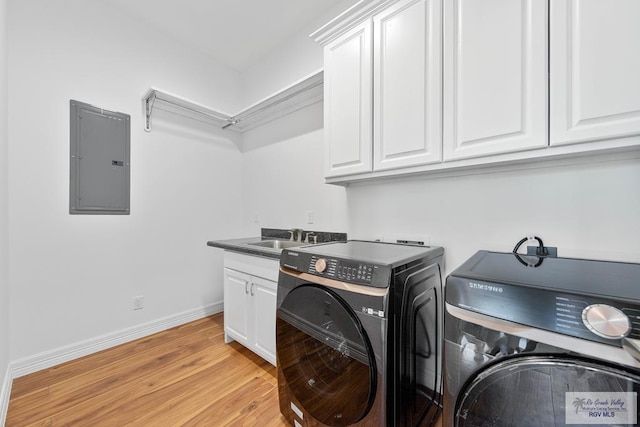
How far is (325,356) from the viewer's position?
120cm

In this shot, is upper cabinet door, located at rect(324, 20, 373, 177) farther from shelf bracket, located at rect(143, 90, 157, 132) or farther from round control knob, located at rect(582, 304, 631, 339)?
shelf bracket, located at rect(143, 90, 157, 132)

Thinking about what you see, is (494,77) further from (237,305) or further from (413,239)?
(237,305)

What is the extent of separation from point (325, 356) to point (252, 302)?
91 centimetres

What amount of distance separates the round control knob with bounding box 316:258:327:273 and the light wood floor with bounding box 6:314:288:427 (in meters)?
0.95

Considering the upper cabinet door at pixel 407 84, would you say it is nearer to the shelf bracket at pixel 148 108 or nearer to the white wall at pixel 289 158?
the white wall at pixel 289 158

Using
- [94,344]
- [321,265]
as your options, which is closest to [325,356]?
[321,265]

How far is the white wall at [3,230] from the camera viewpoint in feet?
4.95

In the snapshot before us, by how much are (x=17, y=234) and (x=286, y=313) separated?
2063 mm

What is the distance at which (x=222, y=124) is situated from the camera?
2943 millimetres

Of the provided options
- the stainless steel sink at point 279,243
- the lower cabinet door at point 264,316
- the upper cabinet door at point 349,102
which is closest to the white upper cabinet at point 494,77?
the upper cabinet door at point 349,102

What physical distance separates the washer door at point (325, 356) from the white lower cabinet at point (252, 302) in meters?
0.40

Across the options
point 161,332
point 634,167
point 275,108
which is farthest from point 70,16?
point 634,167

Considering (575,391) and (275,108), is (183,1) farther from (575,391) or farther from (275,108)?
(575,391)

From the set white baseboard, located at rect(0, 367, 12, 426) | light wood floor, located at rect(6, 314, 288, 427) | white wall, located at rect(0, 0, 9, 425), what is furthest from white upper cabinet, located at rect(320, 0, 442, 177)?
white baseboard, located at rect(0, 367, 12, 426)
